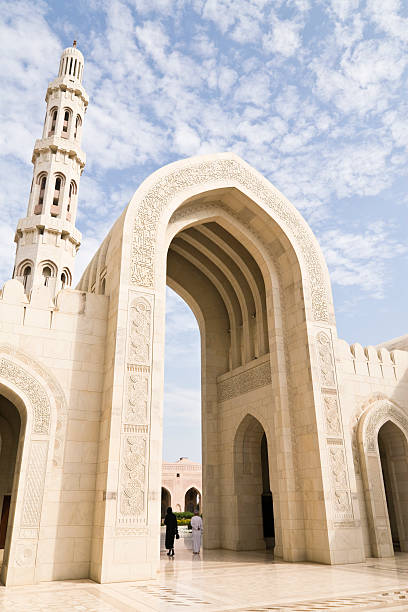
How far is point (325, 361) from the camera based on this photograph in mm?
9500

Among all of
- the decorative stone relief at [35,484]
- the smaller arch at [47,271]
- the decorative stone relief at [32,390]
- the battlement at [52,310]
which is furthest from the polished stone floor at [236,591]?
the smaller arch at [47,271]

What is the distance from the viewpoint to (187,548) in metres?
11.1

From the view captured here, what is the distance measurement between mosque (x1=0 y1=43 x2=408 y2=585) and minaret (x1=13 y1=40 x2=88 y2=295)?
16.0ft

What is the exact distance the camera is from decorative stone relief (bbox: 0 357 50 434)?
6933 mm

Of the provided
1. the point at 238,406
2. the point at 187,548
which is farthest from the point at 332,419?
the point at 187,548

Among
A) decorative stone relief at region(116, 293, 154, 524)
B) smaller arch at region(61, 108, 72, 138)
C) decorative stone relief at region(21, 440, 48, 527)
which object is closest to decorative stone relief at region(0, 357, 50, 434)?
decorative stone relief at region(21, 440, 48, 527)

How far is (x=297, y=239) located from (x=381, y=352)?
3.47 meters

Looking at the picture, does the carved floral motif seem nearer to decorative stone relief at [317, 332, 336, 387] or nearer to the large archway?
the large archway

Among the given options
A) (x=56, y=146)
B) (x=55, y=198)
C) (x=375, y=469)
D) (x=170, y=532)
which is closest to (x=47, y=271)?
(x=55, y=198)

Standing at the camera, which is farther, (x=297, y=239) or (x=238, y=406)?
(x=238, y=406)

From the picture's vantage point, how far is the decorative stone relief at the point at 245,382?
416 inches

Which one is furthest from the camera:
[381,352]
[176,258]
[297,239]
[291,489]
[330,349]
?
[176,258]

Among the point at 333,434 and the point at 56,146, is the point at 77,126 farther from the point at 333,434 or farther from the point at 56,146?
the point at 333,434

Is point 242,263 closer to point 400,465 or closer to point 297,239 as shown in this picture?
point 297,239
